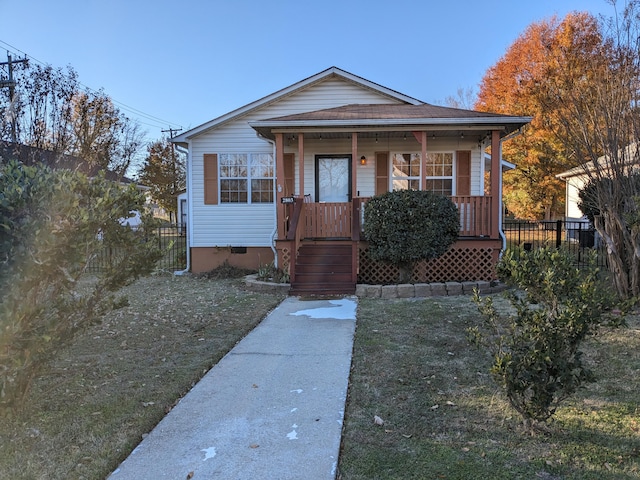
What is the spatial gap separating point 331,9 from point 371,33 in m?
3.24

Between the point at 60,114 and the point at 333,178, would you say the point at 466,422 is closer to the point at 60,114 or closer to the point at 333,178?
the point at 333,178

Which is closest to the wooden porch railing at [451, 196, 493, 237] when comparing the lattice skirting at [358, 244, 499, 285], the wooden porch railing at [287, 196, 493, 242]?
the wooden porch railing at [287, 196, 493, 242]

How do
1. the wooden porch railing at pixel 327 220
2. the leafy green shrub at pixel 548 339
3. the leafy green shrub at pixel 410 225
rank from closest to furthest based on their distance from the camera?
the leafy green shrub at pixel 548 339
the leafy green shrub at pixel 410 225
the wooden porch railing at pixel 327 220

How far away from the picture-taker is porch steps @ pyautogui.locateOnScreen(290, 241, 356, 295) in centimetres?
826

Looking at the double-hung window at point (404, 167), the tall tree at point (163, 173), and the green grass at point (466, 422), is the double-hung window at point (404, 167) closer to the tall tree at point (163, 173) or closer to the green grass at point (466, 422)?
the green grass at point (466, 422)

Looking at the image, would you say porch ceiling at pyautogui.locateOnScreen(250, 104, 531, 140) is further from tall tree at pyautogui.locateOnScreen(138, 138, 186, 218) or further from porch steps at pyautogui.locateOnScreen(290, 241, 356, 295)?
tall tree at pyautogui.locateOnScreen(138, 138, 186, 218)

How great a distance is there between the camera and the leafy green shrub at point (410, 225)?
8062mm

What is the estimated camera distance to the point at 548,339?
279 centimetres

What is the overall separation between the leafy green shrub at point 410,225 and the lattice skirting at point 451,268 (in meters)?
0.76

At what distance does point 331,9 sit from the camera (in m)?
15.3

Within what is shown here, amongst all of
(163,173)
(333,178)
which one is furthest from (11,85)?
(163,173)

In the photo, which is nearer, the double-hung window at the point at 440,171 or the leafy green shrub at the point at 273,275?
the leafy green shrub at the point at 273,275

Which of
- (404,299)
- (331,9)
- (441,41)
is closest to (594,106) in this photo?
(404,299)

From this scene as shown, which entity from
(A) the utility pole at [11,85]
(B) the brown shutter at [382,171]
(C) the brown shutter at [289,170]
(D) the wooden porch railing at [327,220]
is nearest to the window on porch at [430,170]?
(B) the brown shutter at [382,171]
